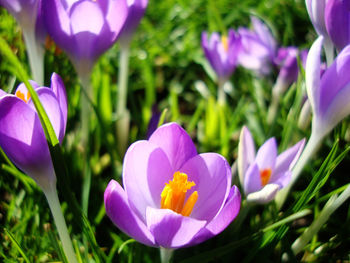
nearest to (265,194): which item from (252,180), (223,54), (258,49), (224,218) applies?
(252,180)

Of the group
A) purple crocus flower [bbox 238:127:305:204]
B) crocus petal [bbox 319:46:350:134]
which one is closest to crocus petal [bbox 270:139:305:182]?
purple crocus flower [bbox 238:127:305:204]

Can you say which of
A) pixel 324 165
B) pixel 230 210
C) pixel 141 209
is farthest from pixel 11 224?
pixel 324 165

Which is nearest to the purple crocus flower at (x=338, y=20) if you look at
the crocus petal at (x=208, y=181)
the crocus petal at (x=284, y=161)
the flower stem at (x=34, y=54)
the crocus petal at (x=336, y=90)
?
Answer: the crocus petal at (x=336, y=90)

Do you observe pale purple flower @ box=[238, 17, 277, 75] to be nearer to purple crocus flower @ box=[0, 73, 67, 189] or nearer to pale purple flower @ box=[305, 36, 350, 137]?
pale purple flower @ box=[305, 36, 350, 137]

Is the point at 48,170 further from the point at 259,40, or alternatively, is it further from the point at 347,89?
the point at 259,40

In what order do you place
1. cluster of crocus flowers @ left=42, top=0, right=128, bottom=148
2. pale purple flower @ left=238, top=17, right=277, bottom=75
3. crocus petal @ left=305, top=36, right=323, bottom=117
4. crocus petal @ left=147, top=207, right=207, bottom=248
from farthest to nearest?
pale purple flower @ left=238, top=17, right=277, bottom=75 < cluster of crocus flowers @ left=42, top=0, right=128, bottom=148 < crocus petal @ left=305, top=36, right=323, bottom=117 < crocus petal @ left=147, top=207, right=207, bottom=248

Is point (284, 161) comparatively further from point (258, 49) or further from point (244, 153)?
point (258, 49)
